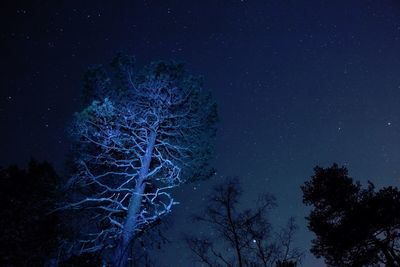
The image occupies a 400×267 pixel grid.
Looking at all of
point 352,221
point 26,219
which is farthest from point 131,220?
point 352,221

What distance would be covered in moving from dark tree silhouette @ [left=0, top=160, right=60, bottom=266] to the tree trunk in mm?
2156

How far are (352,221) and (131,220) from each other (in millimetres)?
11945

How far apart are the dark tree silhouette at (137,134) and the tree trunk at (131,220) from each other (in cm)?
4

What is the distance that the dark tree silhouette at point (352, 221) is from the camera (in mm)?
15883

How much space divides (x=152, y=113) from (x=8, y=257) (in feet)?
23.3

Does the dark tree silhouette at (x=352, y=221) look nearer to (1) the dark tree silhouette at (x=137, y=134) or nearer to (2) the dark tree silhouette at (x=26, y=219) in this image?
(1) the dark tree silhouette at (x=137, y=134)

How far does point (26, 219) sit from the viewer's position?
9547 mm

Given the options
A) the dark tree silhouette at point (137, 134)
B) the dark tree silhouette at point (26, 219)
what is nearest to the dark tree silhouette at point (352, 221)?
the dark tree silhouette at point (137, 134)

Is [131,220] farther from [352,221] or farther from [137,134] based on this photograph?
[352,221]

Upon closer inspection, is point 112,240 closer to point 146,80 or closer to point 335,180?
point 146,80

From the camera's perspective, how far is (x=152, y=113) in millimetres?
13148

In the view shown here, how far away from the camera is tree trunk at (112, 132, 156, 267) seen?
10094 millimetres

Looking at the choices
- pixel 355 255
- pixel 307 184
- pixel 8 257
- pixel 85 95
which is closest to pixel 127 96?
pixel 85 95

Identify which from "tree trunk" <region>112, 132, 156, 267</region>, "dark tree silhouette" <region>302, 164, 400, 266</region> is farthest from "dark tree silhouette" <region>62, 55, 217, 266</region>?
"dark tree silhouette" <region>302, 164, 400, 266</region>
